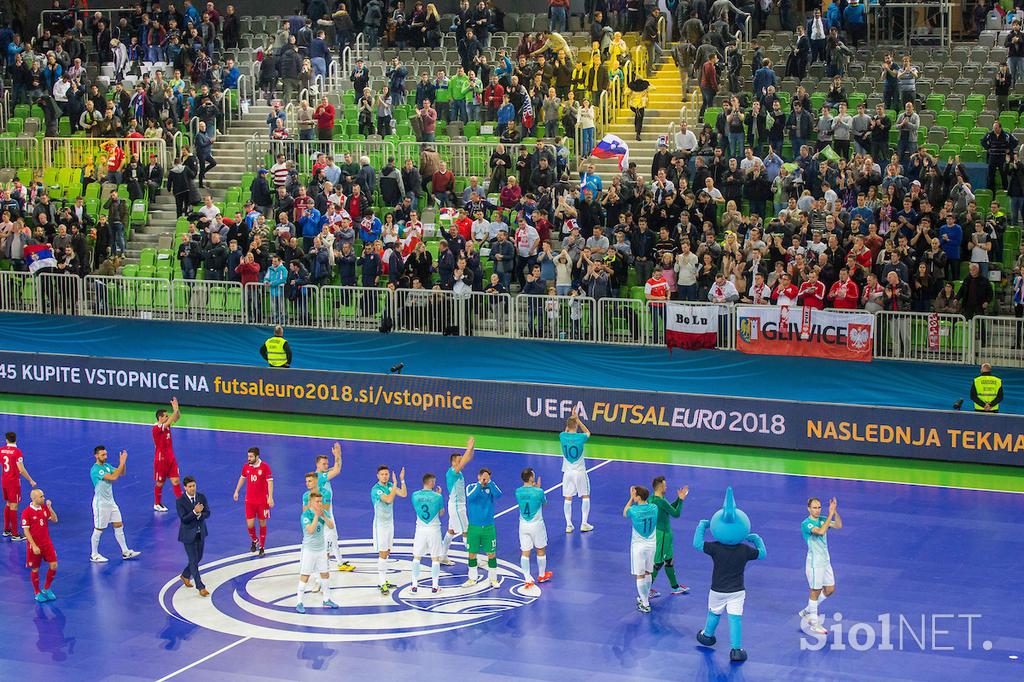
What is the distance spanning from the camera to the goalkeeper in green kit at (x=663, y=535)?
20391 mm

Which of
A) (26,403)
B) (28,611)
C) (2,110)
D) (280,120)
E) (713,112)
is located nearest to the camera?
(28,611)

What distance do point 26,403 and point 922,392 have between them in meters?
19.1

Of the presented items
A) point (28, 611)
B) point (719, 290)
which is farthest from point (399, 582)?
point (719, 290)

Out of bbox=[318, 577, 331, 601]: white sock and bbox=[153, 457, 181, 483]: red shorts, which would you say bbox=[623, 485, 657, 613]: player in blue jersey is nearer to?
bbox=[318, 577, 331, 601]: white sock

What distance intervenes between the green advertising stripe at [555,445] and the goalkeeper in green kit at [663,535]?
6.98 metres

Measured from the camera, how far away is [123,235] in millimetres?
38969

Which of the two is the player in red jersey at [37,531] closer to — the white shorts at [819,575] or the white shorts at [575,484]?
the white shorts at [575,484]

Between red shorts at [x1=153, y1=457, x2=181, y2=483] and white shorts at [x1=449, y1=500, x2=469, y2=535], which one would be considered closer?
white shorts at [x1=449, y1=500, x2=469, y2=535]

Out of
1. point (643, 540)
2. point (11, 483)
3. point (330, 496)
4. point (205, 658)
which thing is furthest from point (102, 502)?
point (643, 540)

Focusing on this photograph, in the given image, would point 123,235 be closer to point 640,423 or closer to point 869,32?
point 640,423

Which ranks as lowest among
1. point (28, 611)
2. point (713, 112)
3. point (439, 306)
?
point (28, 611)

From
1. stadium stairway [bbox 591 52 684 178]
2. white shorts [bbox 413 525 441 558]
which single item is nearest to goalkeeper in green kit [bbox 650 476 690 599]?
white shorts [bbox 413 525 441 558]

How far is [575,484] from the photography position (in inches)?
928

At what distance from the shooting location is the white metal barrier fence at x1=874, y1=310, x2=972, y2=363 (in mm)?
28500
